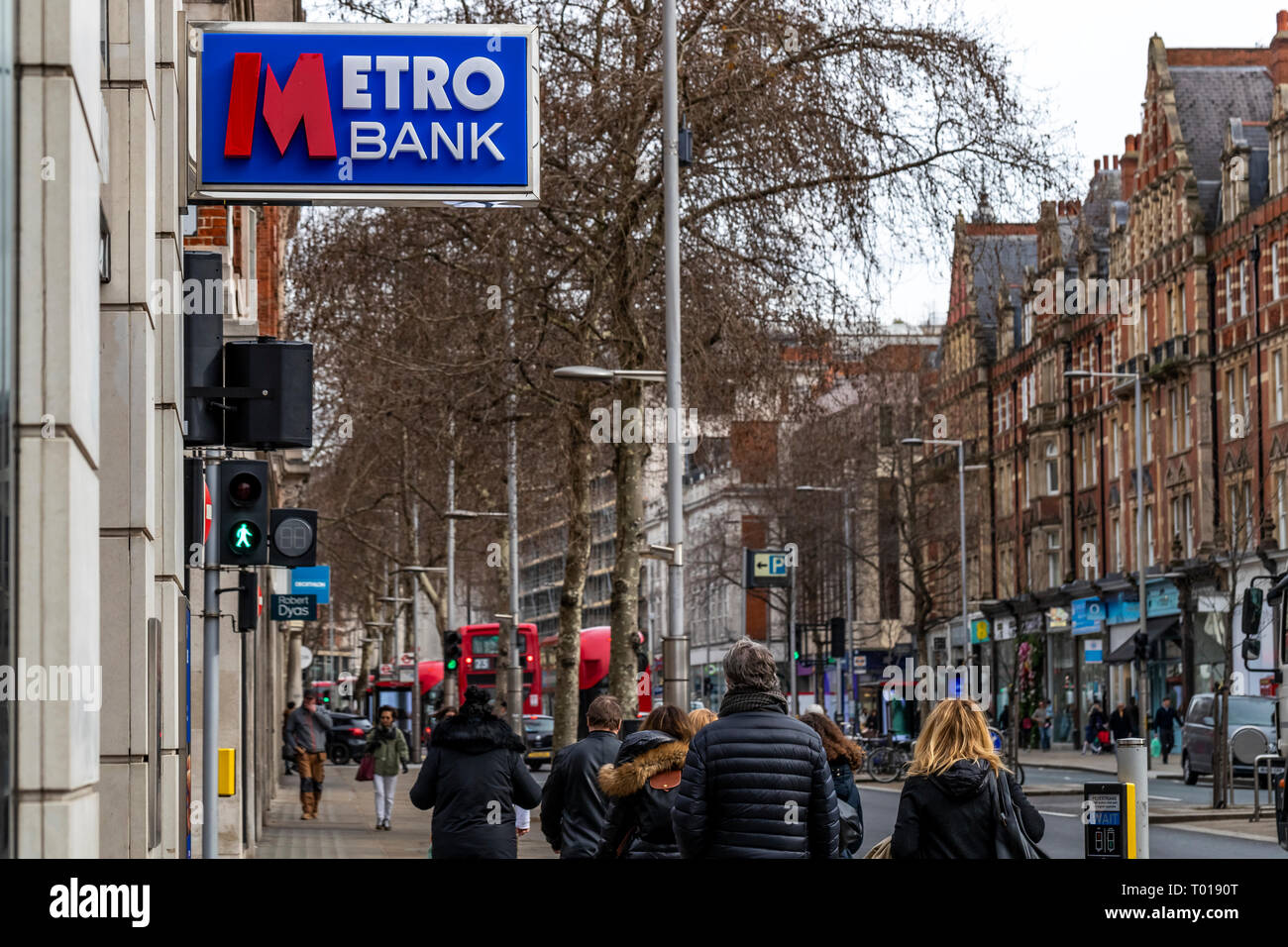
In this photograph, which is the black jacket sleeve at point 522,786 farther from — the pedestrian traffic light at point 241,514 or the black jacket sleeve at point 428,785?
the pedestrian traffic light at point 241,514

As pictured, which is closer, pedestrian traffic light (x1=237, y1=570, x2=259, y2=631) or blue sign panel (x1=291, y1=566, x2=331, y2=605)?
pedestrian traffic light (x1=237, y1=570, x2=259, y2=631)

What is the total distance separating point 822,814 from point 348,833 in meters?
21.8

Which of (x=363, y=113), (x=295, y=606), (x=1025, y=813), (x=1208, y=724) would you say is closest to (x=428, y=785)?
(x=363, y=113)

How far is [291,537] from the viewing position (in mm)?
12164

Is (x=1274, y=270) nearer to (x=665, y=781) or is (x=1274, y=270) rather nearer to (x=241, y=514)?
(x=241, y=514)

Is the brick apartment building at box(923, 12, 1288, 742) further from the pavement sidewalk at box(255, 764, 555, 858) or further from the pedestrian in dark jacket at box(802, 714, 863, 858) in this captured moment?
the pedestrian in dark jacket at box(802, 714, 863, 858)

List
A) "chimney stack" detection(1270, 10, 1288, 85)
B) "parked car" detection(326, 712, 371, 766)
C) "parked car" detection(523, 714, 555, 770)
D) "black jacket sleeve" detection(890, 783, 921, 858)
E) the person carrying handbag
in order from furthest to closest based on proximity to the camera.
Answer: "parked car" detection(326, 712, 371, 766), "chimney stack" detection(1270, 10, 1288, 85), "parked car" detection(523, 714, 555, 770), the person carrying handbag, "black jacket sleeve" detection(890, 783, 921, 858)

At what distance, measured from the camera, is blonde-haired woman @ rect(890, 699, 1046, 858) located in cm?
746

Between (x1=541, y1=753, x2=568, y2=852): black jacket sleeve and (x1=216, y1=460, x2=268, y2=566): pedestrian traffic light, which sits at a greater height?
(x1=216, y1=460, x2=268, y2=566): pedestrian traffic light

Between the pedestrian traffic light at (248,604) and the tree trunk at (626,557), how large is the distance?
42.1 feet

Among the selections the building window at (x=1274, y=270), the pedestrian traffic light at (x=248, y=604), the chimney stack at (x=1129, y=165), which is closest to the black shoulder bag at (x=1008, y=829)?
the pedestrian traffic light at (x=248, y=604)

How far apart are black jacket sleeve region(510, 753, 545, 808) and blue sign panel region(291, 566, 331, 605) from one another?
1411cm

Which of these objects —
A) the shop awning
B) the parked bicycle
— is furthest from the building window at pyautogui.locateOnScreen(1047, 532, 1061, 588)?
the parked bicycle
